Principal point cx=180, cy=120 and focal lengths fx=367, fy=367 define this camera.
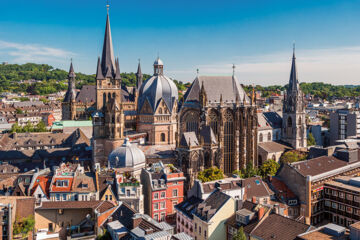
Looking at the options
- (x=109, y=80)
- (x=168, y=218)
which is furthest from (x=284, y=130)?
(x=168, y=218)

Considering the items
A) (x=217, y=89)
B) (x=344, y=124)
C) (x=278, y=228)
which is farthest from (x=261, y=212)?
(x=344, y=124)

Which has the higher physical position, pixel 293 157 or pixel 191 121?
pixel 191 121

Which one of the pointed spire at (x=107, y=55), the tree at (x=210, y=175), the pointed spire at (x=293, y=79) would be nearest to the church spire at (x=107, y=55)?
the pointed spire at (x=107, y=55)

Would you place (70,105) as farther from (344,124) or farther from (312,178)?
(312,178)

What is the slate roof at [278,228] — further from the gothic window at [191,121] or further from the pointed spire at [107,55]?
the pointed spire at [107,55]

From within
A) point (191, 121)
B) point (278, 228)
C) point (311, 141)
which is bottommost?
point (278, 228)

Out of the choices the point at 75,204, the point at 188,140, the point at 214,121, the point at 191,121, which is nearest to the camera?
the point at 75,204

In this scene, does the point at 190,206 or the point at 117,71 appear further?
the point at 117,71

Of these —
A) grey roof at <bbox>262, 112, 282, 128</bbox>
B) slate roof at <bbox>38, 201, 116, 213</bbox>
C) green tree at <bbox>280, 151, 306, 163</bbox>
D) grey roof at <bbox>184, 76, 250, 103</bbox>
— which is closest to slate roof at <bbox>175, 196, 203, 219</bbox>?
slate roof at <bbox>38, 201, 116, 213</bbox>
